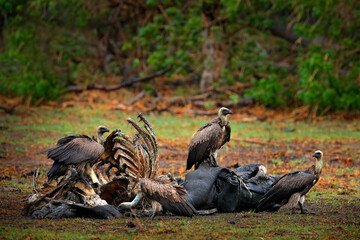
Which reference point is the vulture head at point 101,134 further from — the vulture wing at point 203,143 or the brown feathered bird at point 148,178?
the vulture wing at point 203,143

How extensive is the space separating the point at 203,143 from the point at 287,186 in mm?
1322

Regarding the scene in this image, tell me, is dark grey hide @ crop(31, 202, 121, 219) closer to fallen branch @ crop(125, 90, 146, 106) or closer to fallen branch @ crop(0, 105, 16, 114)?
fallen branch @ crop(0, 105, 16, 114)

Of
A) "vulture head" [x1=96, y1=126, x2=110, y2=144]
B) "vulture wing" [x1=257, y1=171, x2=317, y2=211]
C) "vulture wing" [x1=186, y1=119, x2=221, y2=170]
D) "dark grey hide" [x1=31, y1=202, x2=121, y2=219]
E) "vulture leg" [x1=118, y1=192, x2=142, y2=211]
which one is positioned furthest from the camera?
"vulture wing" [x1=186, y1=119, x2=221, y2=170]

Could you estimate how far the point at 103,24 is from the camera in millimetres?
24578

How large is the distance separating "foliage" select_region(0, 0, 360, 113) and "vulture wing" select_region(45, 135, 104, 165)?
39.7 ft

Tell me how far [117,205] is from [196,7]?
14.8 meters

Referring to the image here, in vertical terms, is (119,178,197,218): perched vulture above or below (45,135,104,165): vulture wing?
below

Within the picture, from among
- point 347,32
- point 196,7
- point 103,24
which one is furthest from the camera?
point 103,24

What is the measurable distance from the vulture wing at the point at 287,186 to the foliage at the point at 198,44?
36.7 ft

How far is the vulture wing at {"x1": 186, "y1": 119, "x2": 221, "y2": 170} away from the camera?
7.43 meters

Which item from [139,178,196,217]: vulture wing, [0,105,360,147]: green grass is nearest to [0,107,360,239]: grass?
[0,105,360,147]: green grass

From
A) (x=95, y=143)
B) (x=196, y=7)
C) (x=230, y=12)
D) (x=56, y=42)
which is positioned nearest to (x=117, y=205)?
(x=95, y=143)

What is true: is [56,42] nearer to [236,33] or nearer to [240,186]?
[236,33]

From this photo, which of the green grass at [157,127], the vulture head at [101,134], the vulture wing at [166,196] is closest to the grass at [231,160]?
the green grass at [157,127]
